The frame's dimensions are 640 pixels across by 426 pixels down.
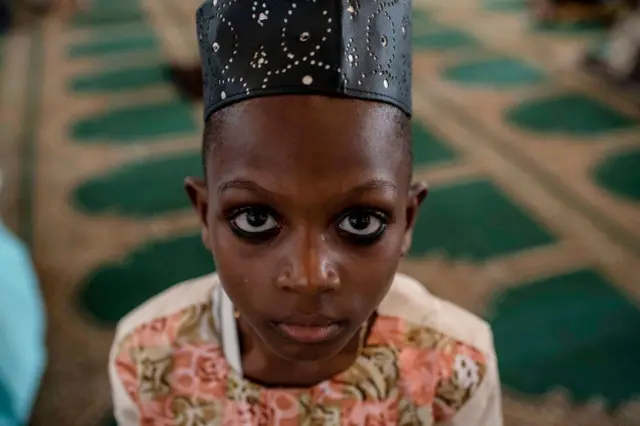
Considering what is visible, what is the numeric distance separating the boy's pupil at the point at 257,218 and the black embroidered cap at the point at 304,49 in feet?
0.30

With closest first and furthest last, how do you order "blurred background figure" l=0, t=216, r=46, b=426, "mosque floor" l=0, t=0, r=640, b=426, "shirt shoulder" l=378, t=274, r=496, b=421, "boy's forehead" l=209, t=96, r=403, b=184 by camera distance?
"boy's forehead" l=209, t=96, r=403, b=184 → "shirt shoulder" l=378, t=274, r=496, b=421 → "blurred background figure" l=0, t=216, r=46, b=426 → "mosque floor" l=0, t=0, r=640, b=426

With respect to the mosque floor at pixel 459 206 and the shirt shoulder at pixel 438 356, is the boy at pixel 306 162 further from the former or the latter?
the mosque floor at pixel 459 206

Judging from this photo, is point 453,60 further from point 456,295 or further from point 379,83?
point 379,83

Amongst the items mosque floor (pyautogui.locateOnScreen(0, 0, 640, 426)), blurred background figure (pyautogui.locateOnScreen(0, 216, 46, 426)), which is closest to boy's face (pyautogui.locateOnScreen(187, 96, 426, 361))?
blurred background figure (pyautogui.locateOnScreen(0, 216, 46, 426))

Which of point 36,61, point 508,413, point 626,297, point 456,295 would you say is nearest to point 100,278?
point 456,295

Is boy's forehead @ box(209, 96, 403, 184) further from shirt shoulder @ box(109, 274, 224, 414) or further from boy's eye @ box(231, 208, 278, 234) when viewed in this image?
shirt shoulder @ box(109, 274, 224, 414)

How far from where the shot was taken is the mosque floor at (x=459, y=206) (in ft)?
4.18

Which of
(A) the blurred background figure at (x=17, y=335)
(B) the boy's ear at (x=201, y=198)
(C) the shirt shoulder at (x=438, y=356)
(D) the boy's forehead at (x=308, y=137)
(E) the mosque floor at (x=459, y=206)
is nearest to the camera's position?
(D) the boy's forehead at (x=308, y=137)

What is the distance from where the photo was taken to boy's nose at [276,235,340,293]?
1.66 feet

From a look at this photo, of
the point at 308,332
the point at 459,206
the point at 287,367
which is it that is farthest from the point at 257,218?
the point at 459,206

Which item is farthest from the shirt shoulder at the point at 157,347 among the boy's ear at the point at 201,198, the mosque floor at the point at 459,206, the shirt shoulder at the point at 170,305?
the mosque floor at the point at 459,206

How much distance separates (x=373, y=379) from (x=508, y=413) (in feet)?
1.85

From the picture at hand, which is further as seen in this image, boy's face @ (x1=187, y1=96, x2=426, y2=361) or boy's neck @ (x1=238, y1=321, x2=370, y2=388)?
boy's neck @ (x1=238, y1=321, x2=370, y2=388)

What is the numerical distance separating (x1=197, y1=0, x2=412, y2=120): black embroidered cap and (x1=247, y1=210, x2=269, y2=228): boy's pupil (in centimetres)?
9
